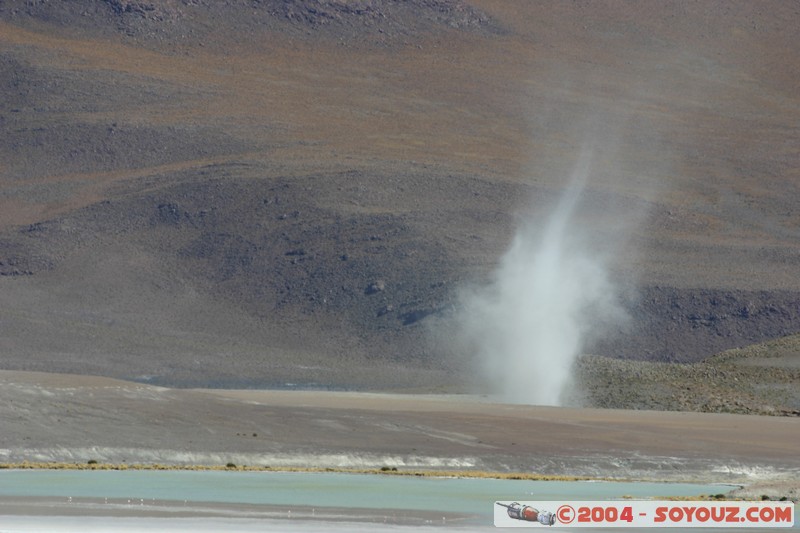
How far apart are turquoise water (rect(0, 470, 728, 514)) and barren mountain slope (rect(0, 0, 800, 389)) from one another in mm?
42048

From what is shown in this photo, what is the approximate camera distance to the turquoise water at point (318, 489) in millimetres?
26203

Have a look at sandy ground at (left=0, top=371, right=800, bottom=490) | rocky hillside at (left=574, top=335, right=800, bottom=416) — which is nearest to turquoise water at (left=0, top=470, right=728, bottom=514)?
sandy ground at (left=0, top=371, right=800, bottom=490)

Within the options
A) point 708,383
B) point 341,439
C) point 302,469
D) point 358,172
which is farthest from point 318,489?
point 358,172

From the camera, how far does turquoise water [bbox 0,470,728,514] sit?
26203mm

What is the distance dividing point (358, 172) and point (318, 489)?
251 feet

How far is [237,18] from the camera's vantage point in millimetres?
138625

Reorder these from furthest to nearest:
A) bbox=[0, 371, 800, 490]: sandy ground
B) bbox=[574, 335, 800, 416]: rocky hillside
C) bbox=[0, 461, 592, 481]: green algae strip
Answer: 1. bbox=[574, 335, 800, 416]: rocky hillside
2. bbox=[0, 371, 800, 490]: sandy ground
3. bbox=[0, 461, 592, 481]: green algae strip

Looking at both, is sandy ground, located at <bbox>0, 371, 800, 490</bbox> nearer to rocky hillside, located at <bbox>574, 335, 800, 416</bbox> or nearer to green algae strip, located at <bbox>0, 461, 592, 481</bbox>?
green algae strip, located at <bbox>0, 461, 592, 481</bbox>

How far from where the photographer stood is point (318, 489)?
92.8 feet

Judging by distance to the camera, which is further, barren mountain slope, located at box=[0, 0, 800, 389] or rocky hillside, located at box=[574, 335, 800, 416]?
barren mountain slope, located at box=[0, 0, 800, 389]

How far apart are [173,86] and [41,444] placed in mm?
92665

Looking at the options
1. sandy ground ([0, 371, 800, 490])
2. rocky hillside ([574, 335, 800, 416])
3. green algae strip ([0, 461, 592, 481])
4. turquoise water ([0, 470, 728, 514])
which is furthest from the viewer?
rocky hillside ([574, 335, 800, 416])

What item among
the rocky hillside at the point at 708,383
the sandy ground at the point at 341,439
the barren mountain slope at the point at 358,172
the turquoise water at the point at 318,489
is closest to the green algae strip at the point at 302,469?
the sandy ground at the point at 341,439

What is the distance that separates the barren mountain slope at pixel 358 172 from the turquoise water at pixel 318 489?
138 ft
